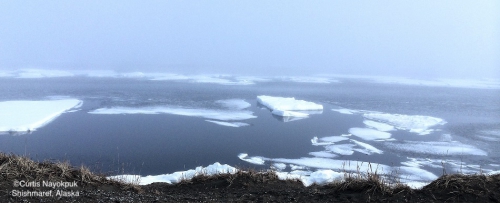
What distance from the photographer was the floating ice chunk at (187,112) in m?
16.1

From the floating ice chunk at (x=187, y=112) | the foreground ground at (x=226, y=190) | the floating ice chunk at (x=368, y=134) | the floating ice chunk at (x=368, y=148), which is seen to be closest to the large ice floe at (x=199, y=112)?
the floating ice chunk at (x=187, y=112)

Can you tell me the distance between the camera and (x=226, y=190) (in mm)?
4074

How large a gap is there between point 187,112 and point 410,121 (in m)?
9.23

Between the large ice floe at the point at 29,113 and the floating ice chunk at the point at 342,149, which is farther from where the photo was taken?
the large ice floe at the point at 29,113

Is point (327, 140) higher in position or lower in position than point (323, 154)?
higher

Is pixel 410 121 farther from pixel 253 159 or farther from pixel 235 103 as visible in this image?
pixel 235 103

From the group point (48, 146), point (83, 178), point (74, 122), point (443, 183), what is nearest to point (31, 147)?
point (48, 146)

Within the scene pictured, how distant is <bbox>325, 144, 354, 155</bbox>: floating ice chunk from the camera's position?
36.3ft

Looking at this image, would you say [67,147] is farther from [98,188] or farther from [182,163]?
[98,188]

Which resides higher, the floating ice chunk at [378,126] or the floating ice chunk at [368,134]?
the floating ice chunk at [378,126]

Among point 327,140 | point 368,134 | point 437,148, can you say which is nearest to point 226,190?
point 327,140

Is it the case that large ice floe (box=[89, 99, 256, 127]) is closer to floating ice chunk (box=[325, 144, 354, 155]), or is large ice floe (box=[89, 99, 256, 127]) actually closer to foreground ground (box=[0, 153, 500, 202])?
floating ice chunk (box=[325, 144, 354, 155])

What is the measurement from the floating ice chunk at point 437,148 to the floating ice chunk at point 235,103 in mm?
8295

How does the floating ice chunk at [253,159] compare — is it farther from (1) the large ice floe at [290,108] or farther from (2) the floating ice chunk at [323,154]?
(1) the large ice floe at [290,108]
